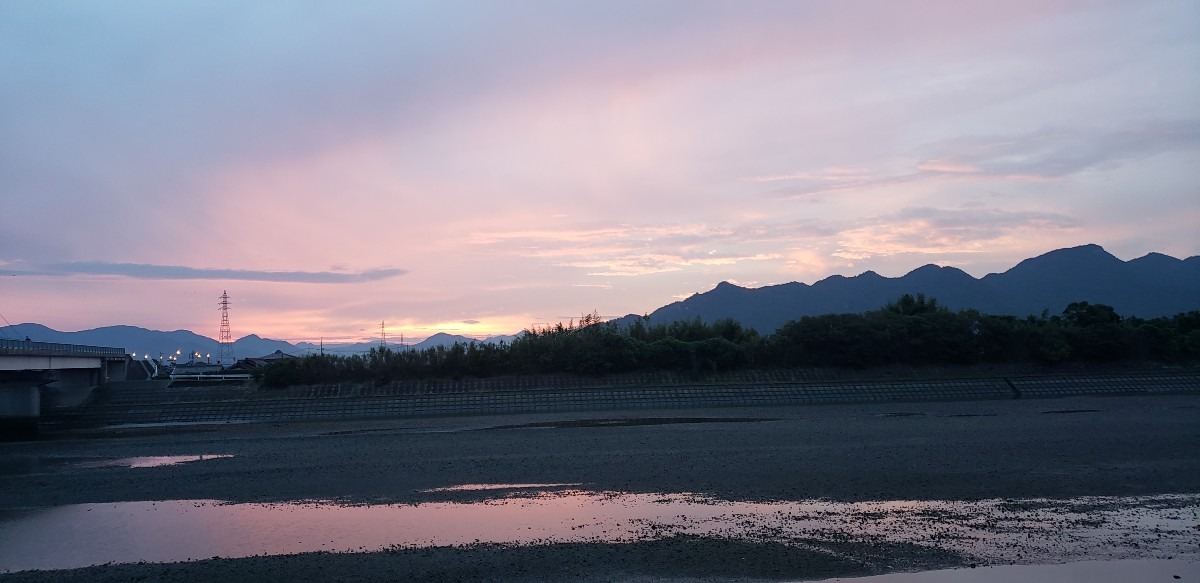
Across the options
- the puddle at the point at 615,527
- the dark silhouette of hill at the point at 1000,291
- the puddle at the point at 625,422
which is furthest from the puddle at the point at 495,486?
the dark silhouette of hill at the point at 1000,291

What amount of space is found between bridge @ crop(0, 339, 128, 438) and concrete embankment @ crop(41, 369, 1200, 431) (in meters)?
1.44

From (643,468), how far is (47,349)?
31.5 metres

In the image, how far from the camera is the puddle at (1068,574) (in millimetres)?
9742

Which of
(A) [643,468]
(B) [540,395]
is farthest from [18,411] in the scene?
(A) [643,468]

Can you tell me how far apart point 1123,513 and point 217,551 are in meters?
14.0

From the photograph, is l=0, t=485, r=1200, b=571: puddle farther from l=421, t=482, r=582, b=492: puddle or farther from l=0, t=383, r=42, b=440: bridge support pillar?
l=0, t=383, r=42, b=440: bridge support pillar

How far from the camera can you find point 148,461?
82.0ft

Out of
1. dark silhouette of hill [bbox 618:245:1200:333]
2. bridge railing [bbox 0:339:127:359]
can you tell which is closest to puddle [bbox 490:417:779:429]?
bridge railing [bbox 0:339:127:359]

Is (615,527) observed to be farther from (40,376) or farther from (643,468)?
(40,376)

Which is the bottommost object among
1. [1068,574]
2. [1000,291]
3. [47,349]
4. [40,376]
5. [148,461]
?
[1068,574]

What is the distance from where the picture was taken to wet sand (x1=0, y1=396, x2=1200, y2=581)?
10977 mm

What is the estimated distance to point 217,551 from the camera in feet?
41.3

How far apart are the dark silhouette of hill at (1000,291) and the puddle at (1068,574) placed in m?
134

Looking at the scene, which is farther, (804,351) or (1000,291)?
(1000,291)
